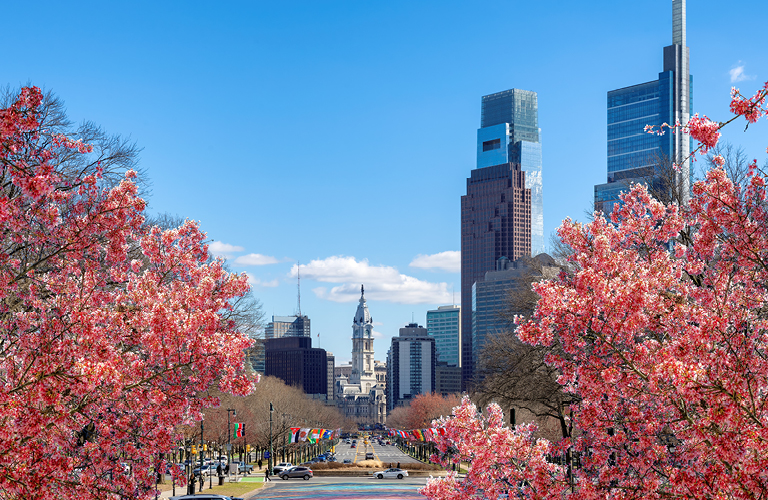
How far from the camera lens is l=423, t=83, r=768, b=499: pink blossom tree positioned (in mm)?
10359

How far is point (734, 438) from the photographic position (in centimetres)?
1034

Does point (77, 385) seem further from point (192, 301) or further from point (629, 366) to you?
point (629, 366)

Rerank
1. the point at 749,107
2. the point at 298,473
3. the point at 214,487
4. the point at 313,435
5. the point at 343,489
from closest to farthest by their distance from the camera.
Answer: the point at 749,107
the point at 214,487
the point at 343,489
the point at 298,473
the point at 313,435

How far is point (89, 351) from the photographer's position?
10773 millimetres

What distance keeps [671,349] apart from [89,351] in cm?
778

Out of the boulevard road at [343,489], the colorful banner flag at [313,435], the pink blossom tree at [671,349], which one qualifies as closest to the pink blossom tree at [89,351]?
the pink blossom tree at [671,349]

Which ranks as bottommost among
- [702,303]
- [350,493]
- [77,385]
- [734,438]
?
[350,493]

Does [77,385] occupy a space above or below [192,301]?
below

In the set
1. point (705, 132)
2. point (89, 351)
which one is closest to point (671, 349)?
point (705, 132)

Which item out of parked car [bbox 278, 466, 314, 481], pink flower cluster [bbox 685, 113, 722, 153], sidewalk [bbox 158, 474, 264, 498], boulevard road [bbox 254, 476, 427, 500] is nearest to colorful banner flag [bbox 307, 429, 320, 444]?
parked car [bbox 278, 466, 314, 481]

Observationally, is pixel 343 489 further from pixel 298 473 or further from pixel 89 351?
pixel 89 351

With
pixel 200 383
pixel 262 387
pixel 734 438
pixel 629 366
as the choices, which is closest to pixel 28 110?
pixel 200 383

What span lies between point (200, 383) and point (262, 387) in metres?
116

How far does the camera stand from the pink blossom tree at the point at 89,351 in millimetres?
10305
